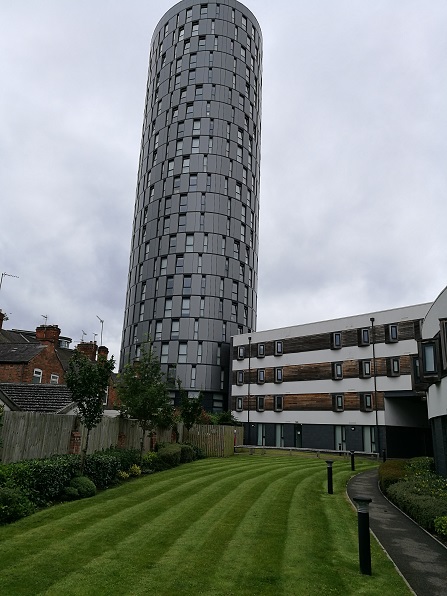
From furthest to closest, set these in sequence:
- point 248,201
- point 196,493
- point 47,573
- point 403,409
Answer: point 248,201 → point 403,409 → point 196,493 → point 47,573

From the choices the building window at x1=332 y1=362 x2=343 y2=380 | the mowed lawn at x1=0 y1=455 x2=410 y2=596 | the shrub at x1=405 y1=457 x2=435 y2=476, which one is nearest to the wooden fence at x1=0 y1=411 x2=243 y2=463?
the mowed lawn at x1=0 y1=455 x2=410 y2=596

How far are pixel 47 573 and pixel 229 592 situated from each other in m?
3.41

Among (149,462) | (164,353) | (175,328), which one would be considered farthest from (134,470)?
(175,328)

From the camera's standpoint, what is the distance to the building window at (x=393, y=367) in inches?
1805

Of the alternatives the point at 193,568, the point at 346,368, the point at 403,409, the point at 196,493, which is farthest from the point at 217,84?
the point at 193,568

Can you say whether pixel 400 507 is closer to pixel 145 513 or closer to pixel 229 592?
pixel 145 513

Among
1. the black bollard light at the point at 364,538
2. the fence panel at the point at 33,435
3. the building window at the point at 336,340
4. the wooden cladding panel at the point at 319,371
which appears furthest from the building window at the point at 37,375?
the black bollard light at the point at 364,538

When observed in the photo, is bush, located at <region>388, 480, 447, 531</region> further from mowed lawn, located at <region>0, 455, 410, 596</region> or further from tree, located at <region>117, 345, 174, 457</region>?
tree, located at <region>117, 345, 174, 457</region>

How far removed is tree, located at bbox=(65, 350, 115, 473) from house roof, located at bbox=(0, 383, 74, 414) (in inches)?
62.4

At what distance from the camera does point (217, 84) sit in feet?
250

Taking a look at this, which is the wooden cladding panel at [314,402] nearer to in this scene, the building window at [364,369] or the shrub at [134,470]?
the building window at [364,369]

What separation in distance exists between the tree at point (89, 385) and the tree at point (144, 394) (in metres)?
7.21

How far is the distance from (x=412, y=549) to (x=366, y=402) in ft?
122

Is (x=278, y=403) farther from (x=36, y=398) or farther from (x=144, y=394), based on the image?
(x=36, y=398)
